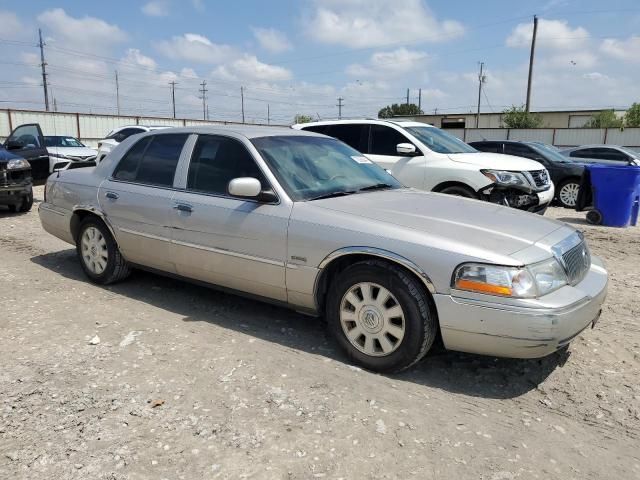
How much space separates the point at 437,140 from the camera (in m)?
8.51

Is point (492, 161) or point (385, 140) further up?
point (385, 140)

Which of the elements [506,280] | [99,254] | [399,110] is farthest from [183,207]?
[399,110]

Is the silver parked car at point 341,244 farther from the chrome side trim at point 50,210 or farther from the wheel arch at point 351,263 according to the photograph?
the chrome side trim at point 50,210

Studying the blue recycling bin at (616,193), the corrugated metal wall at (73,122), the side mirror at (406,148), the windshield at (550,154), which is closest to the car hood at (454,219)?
the side mirror at (406,148)

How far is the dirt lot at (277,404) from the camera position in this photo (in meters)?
2.62

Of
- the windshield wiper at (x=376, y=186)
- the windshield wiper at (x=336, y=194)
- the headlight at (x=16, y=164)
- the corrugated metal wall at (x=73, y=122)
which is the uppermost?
the corrugated metal wall at (x=73, y=122)

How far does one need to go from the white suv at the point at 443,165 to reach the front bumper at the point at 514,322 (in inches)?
178

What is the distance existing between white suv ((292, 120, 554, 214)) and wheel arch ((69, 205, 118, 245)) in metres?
4.43

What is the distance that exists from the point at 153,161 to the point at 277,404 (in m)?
2.79

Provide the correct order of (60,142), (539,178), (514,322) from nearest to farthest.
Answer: (514,322) < (539,178) < (60,142)

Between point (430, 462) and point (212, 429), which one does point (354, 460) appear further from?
point (212, 429)

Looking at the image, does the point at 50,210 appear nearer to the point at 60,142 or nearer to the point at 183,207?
the point at 183,207

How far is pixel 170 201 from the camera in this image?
180 inches

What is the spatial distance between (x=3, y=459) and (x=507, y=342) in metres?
2.76
